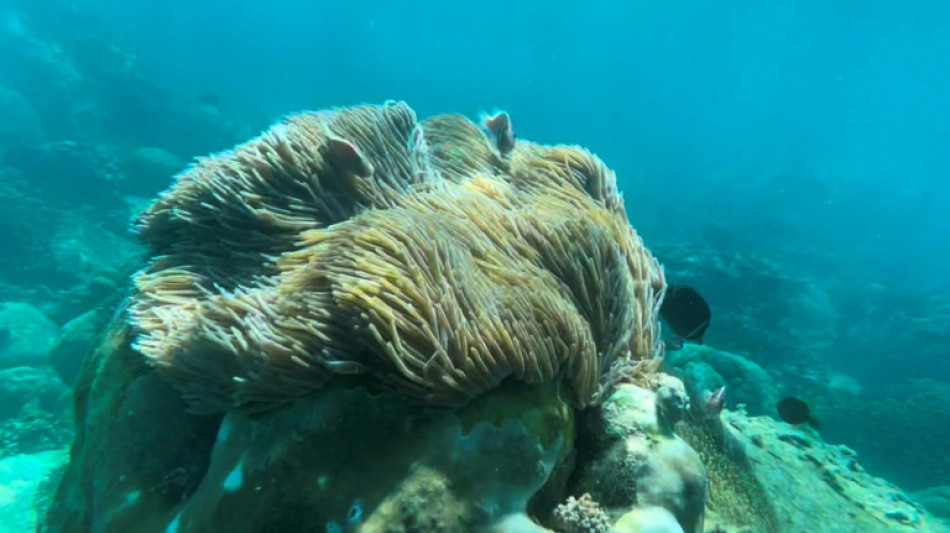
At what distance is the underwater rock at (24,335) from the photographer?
456 inches

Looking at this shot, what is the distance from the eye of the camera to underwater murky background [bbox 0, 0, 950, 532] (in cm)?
1337

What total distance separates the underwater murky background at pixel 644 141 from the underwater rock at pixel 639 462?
22.2ft

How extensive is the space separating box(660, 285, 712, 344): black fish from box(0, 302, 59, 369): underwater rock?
12448mm

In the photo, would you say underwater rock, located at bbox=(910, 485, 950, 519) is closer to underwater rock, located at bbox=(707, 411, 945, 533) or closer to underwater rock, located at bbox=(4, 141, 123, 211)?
underwater rock, located at bbox=(707, 411, 945, 533)

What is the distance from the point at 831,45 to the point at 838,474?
73.2m

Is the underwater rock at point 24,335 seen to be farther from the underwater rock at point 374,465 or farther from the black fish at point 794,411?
the black fish at point 794,411

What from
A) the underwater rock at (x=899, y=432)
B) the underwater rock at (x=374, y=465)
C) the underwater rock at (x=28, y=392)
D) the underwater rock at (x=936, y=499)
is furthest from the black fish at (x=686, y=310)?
the underwater rock at (x=899, y=432)

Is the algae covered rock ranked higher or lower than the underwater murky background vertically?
lower

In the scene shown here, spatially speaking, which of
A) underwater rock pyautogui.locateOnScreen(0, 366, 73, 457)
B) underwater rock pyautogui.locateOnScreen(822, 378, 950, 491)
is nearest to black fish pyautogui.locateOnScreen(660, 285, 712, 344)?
underwater rock pyautogui.locateOnScreen(0, 366, 73, 457)

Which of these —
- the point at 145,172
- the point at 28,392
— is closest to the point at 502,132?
the point at 28,392

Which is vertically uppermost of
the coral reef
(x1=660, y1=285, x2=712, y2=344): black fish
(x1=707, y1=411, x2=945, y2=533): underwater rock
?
(x1=660, y1=285, x2=712, y2=344): black fish

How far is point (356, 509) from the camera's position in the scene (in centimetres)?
221

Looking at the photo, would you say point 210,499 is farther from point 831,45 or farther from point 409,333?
point 831,45

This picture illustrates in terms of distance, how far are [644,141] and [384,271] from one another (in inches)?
2579
